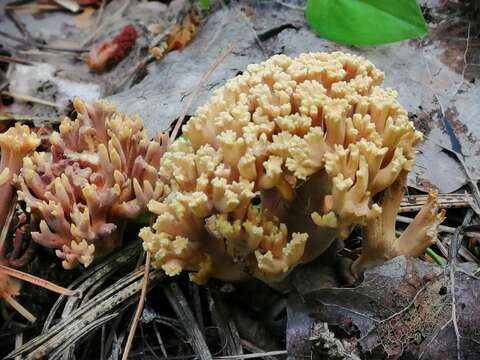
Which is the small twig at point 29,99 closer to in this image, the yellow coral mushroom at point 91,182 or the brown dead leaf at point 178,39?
the brown dead leaf at point 178,39

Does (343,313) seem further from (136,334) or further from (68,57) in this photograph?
(68,57)

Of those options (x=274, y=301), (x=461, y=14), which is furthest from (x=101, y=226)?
(x=461, y=14)

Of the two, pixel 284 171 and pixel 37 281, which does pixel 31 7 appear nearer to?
pixel 37 281

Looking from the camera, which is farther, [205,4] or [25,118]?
[205,4]

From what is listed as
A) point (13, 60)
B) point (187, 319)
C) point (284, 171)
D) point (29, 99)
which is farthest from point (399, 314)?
point (13, 60)

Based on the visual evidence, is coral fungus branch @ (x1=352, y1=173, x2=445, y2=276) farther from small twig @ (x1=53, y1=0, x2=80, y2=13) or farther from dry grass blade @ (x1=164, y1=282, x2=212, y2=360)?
small twig @ (x1=53, y1=0, x2=80, y2=13)
